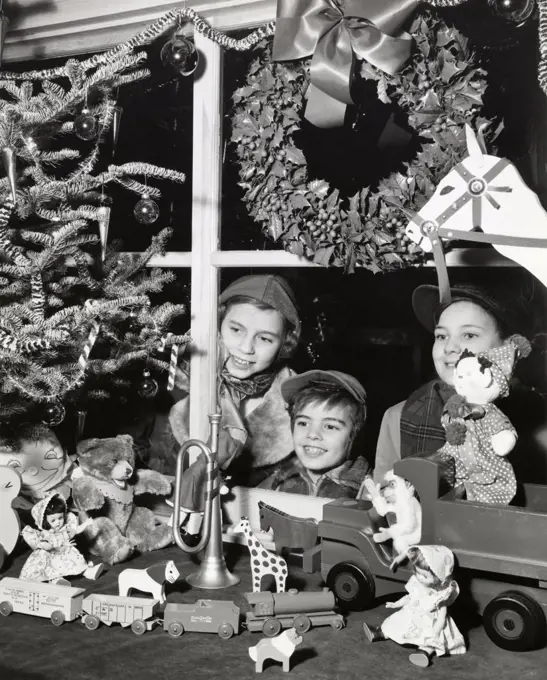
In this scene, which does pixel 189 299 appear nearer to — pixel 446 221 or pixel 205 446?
pixel 205 446

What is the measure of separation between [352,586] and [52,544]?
1.95ft

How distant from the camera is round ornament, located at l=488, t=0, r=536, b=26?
4.62ft

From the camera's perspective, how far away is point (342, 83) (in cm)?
157

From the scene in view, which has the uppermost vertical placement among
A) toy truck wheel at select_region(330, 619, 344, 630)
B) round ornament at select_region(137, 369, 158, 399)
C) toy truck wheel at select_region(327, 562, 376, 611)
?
round ornament at select_region(137, 369, 158, 399)

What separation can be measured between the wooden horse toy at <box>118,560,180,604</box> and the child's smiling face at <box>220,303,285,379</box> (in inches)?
21.0

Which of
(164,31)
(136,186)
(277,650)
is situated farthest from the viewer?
(164,31)

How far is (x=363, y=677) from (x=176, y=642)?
0.32 m

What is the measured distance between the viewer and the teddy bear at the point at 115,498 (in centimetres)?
172

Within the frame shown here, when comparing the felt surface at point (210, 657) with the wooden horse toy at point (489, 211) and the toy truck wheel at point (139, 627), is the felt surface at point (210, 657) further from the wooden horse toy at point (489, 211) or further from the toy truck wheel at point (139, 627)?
the wooden horse toy at point (489, 211)

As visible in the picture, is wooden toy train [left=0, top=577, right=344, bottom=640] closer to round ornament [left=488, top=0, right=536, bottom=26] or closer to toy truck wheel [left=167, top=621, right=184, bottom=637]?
toy truck wheel [left=167, top=621, right=184, bottom=637]

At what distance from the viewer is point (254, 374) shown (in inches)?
72.4

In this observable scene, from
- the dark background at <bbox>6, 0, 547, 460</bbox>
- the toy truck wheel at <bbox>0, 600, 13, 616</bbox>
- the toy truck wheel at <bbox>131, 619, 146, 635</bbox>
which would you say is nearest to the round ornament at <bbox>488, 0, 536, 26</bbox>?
the dark background at <bbox>6, 0, 547, 460</bbox>

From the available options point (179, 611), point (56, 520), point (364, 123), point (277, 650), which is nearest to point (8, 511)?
point (56, 520)

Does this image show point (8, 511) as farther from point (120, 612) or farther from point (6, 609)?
point (120, 612)
